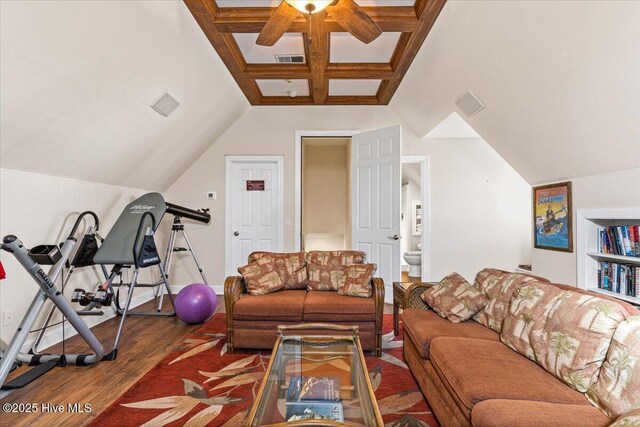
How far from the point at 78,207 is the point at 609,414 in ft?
14.1

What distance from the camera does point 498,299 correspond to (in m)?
2.14

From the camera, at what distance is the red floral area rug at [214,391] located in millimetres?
1808

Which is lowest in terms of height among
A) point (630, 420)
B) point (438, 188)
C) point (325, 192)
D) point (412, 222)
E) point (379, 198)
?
point (630, 420)

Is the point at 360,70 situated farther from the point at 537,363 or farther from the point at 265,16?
the point at 537,363

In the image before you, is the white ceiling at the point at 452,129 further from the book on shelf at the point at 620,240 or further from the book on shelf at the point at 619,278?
the book on shelf at the point at 619,278

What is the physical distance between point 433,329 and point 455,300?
391 millimetres

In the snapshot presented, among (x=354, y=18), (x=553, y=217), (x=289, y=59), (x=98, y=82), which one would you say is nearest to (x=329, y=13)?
(x=354, y=18)

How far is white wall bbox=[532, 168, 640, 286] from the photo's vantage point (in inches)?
90.9

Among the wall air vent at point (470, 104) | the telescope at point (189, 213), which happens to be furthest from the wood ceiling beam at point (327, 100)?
the telescope at point (189, 213)

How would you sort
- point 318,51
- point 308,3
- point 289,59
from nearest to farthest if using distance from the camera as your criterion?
point 308,3
point 318,51
point 289,59

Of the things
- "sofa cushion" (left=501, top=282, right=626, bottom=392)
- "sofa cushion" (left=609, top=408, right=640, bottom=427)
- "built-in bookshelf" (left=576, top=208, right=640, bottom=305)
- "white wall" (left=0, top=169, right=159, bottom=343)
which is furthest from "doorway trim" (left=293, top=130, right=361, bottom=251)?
"sofa cushion" (left=609, top=408, right=640, bottom=427)

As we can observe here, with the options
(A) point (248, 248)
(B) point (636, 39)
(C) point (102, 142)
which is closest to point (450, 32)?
(B) point (636, 39)

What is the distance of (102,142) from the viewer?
2980 millimetres

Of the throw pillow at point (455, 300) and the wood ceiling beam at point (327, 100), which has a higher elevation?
the wood ceiling beam at point (327, 100)
